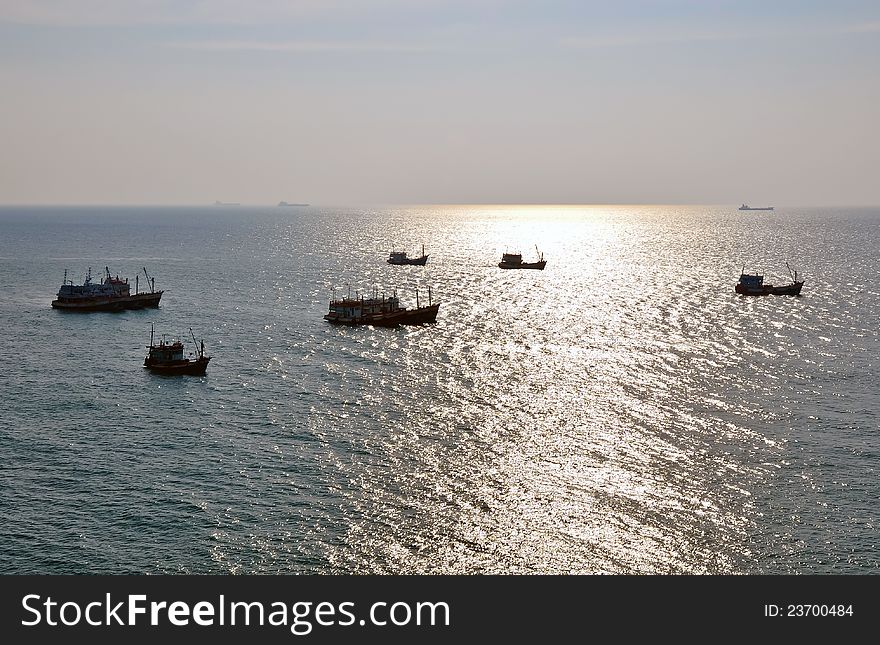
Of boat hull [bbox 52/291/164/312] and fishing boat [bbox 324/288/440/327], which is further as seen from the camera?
boat hull [bbox 52/291/164/312]

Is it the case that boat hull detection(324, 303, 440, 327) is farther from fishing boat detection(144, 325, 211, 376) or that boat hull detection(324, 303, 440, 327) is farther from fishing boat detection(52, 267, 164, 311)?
fishing boat detection(52, 267, 164, 311)

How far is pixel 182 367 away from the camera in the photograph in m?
119

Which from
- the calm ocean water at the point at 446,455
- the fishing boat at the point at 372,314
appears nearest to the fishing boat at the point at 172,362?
the calm ocean water at the point at 446,455

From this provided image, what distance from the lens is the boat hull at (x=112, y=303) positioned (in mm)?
179375

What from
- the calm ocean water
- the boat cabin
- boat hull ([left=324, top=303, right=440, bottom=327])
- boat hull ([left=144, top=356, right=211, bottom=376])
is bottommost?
the calm ocean water

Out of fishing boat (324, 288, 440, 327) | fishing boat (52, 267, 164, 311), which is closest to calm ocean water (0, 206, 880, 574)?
fishing boat (324, 288, 440, 327)

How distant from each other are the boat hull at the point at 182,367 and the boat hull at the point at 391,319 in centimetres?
4586

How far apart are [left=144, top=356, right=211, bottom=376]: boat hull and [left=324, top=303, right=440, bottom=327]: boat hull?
45.9m

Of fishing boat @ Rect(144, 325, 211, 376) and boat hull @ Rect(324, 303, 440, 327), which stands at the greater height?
boat hull @ Rect(324, 303, 440, 327)

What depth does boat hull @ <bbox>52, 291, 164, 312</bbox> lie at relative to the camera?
17938 cm

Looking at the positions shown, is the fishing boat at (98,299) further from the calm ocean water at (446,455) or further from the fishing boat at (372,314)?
the fishing boat at (372,314)

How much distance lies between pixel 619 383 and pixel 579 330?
145 ft

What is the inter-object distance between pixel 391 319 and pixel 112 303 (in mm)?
65986
